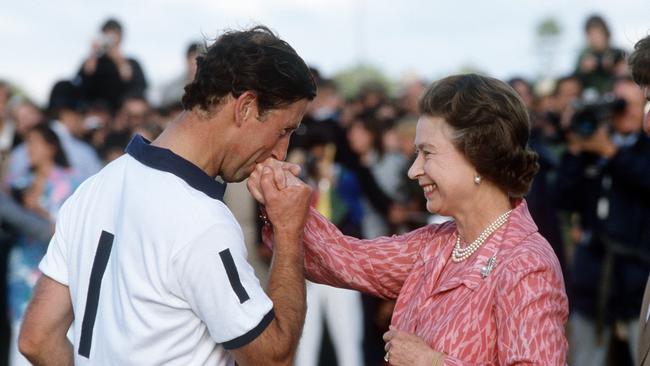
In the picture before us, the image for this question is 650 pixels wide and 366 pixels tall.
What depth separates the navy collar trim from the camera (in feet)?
9.98

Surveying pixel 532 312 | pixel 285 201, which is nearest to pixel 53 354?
pixel 285 201

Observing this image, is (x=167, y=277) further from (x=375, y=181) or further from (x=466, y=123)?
(x=375, y=181)

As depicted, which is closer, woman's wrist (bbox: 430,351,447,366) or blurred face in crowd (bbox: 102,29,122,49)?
woman's wrist (bbox: 430,351,447,366)

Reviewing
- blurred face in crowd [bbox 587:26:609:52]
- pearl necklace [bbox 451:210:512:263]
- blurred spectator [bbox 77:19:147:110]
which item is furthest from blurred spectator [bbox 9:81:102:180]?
pearl necklace [bbox 451:210:512:263]

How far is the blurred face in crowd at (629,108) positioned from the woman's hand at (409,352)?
4136mm

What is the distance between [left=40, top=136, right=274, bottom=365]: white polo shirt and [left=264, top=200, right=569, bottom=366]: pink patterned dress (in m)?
0.54

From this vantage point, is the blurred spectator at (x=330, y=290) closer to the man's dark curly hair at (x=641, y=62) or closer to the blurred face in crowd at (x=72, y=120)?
the blurred face in crowd at (x=72, y=120)

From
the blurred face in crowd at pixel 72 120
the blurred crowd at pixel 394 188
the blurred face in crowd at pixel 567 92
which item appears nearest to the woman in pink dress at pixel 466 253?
the blurred crowd at pixel 394 188

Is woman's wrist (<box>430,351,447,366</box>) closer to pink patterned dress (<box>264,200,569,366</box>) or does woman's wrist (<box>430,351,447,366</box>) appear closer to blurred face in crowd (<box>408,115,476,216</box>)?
pink patterned dress (<box>264,200,569,366</box>)

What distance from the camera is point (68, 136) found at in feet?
30.0

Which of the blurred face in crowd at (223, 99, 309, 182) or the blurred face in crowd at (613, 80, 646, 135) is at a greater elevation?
the blurred face in crowd at (223, 99, 309, 182)

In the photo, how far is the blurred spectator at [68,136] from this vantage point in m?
8.09

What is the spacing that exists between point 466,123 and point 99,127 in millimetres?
7449

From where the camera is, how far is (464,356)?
9.98ft
